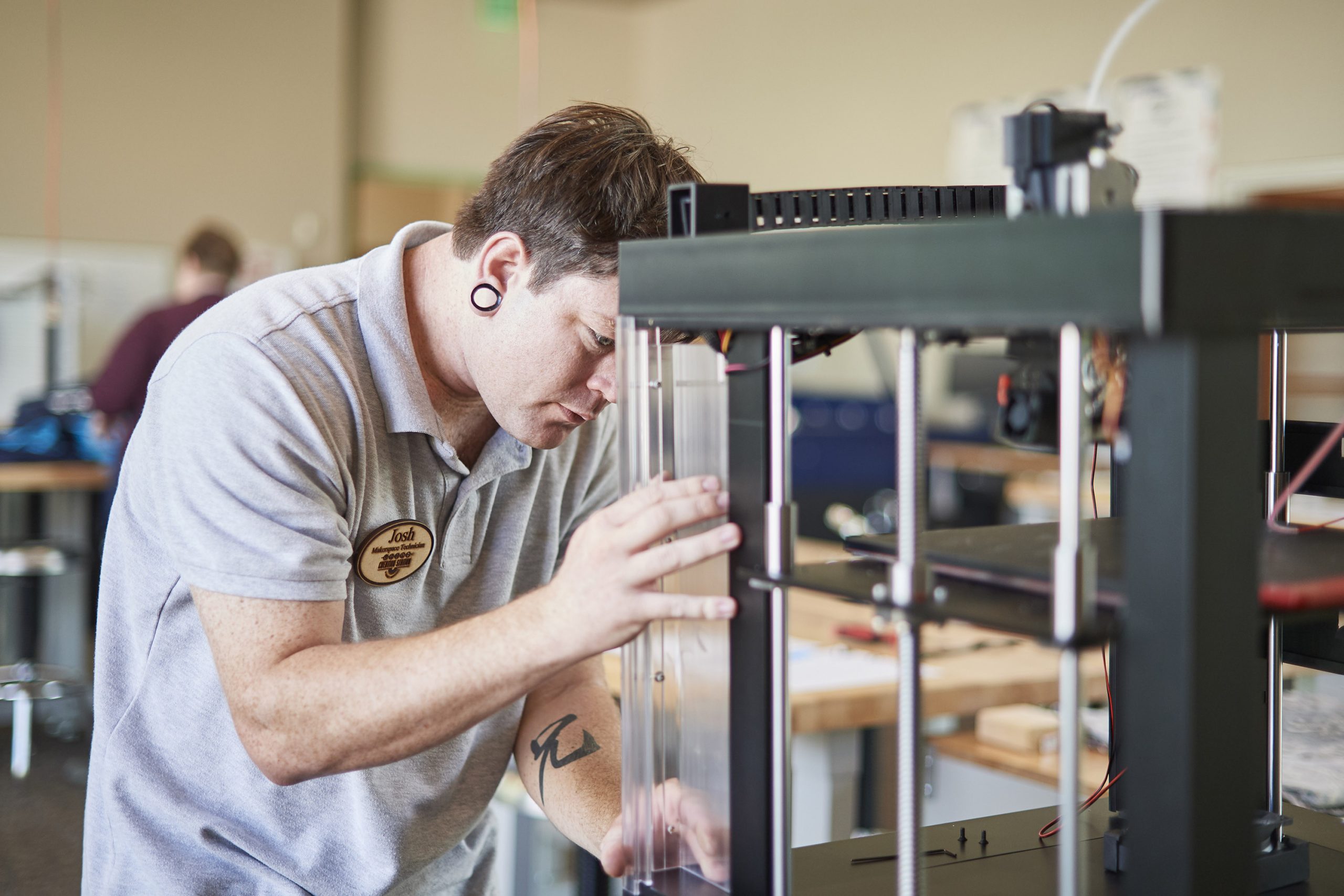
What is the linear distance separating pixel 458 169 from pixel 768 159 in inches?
64.1

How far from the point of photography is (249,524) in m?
0.86

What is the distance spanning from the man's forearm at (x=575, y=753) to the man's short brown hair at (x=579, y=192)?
1.42 ft

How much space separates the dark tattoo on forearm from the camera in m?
1.16

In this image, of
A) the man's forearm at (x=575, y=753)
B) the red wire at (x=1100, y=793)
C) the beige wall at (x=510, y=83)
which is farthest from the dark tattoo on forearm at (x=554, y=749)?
the beige wall at (x=510, y=83)

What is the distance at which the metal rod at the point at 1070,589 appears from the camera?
0.50 m

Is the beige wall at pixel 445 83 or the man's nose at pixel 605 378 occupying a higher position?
the beige wall at pixel 445 83

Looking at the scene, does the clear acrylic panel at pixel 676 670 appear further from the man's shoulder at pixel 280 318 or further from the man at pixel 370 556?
the man's shoulder at pixel 280 318

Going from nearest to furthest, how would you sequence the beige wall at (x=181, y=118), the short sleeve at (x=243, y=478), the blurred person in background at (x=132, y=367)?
the short sleeve at (x=243, y=478) → the blurred person in background at (x=132, y=367) → the beige wall at (x=181, y=118)

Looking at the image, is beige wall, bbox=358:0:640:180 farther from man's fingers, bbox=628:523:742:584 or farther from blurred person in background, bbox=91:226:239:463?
man's fingers, bbox=628:523:742:584

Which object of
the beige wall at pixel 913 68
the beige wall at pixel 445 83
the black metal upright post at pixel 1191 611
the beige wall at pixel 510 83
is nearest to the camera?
the black metal upright post at pixel 1191 611

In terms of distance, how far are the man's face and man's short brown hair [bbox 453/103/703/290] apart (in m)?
0.02

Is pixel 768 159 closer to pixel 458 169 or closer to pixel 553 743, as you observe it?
pixel 458 169

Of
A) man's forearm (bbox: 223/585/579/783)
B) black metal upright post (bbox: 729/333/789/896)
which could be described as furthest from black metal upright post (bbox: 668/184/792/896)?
man's forearm (bbox: 223/585/579/783)

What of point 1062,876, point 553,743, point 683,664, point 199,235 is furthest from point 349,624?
point 199,235
